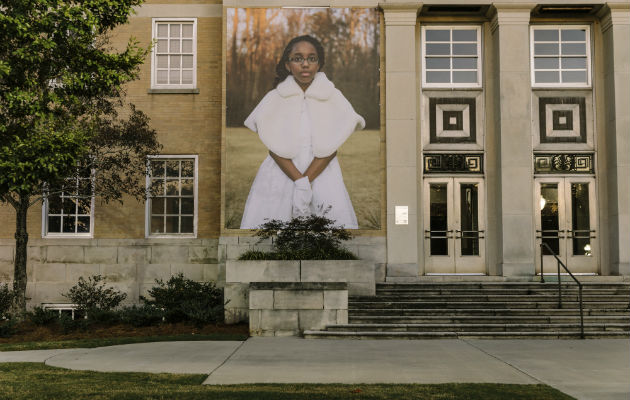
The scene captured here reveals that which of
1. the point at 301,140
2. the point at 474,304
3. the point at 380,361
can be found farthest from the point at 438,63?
the point at 380,361

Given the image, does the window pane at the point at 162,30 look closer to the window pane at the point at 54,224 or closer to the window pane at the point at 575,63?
the window pane at the point at 54,224

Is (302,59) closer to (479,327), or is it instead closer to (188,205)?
(188,205)

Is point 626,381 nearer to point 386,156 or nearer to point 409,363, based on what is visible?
point 409,363

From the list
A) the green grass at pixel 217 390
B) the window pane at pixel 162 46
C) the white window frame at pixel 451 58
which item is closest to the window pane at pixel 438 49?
the white window frame at pixel 451 58

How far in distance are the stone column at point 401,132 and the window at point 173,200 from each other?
18.5 ft

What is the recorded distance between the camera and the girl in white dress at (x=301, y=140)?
55.6ft

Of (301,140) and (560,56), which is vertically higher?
(560,56)

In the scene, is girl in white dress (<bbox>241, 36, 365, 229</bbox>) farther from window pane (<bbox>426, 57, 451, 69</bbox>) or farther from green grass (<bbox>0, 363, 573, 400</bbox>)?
green grass (<bbox>0, 363, 573, 400</bbox>)

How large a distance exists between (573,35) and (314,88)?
7632 mm

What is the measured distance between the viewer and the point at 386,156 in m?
17.1

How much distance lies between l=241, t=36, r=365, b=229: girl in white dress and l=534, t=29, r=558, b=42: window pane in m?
5.74

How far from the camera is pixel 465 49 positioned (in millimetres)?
17953

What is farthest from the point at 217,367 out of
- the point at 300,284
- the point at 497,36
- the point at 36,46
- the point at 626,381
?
the point at 497,36

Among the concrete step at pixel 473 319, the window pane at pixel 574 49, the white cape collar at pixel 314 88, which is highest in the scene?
the window pane at pixel 574 49
